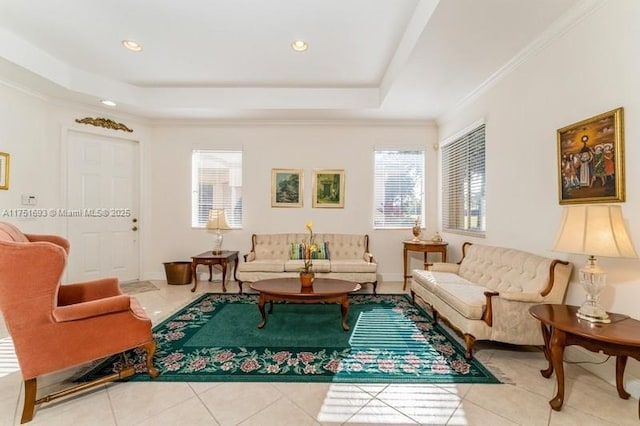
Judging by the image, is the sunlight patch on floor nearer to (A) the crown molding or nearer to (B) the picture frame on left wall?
(A) the crown molding

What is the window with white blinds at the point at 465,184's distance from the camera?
3844 mm

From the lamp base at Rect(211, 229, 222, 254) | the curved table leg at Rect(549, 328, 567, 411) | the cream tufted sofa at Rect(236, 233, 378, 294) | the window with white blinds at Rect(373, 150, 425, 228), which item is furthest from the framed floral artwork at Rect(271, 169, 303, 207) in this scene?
the curved table leg at Rect(549, 328, 567, 411)

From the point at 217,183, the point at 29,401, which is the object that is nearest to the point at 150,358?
the point at 29,401

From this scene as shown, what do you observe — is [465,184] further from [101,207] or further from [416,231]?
[101,207]

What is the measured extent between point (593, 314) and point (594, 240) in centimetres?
49

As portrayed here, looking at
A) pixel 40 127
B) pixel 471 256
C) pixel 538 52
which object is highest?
pixel 538 52

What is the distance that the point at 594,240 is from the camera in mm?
1769

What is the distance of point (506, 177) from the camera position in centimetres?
328

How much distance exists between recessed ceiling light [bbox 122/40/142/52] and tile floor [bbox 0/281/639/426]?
135 inches

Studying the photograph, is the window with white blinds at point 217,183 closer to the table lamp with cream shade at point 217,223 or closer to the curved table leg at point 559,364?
the table lamp with cream shade at point 217,223

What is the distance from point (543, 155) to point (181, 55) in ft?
13.9

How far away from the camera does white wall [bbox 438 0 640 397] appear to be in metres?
1.97

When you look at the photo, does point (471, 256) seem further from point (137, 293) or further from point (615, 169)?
point (137, 293)

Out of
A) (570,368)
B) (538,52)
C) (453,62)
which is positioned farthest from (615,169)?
(453,62)
